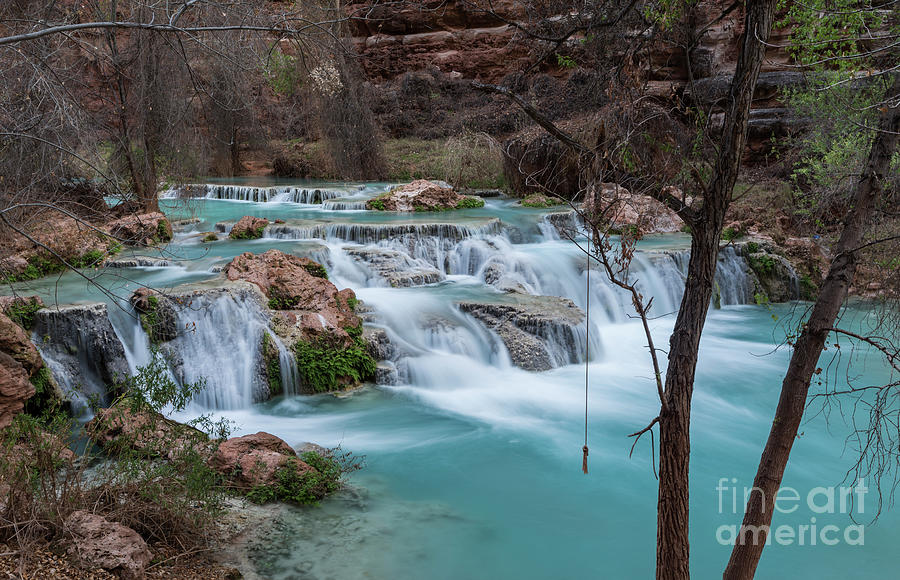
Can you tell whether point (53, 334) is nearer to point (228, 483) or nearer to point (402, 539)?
point (228, 483)

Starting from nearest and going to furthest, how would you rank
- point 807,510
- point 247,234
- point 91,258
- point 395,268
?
point 807,510 < point 91,258 < point 395,268 < point 247,234

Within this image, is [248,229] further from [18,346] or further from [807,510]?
[807,510]

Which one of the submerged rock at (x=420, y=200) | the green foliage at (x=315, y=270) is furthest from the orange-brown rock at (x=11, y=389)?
the submerged rock at (x=420, y=200)

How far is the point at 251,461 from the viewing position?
6.28 metres

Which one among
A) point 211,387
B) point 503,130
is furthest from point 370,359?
point 503,130

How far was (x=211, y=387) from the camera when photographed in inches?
349

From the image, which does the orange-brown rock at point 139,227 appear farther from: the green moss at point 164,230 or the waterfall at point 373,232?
the waterfall at point 373,232

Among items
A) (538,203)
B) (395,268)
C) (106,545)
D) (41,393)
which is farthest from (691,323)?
(538,203)

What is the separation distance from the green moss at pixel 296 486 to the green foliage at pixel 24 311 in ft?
13.4

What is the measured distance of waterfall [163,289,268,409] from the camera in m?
8.90

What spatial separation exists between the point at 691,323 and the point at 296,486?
4.03 meters

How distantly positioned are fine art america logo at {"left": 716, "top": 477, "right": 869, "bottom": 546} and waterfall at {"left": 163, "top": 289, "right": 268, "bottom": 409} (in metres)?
5.76

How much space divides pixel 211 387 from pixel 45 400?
6.11 feet

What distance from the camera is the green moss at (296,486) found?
240 inches
